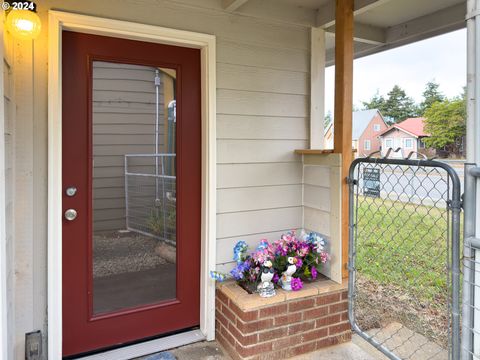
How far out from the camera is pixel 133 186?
2.17 m

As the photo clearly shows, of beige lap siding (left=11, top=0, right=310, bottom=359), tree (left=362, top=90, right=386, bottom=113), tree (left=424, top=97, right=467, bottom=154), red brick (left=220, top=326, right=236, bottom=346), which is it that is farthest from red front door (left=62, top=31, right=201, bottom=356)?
tree (left=362, top=90, right=386, bottom=113)

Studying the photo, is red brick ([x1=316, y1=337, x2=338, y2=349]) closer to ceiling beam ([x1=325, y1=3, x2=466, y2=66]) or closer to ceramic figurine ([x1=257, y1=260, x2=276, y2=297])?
ceramic figurine ([x1=257, y1=260, x2=276, y2=297])

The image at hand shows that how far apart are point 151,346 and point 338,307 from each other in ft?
3.97

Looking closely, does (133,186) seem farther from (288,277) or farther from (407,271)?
(407,271)

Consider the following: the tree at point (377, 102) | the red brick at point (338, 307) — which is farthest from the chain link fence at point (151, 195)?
the tree at point (377, 102)

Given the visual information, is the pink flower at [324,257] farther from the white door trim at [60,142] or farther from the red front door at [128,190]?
the red front door at [128,190]

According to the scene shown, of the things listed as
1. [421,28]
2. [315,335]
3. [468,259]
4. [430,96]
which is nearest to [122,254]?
[315,335]

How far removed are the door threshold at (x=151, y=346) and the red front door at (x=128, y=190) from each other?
0.05m

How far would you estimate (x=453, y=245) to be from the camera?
1.48 meters

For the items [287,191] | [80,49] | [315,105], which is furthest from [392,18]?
A: [80,49]

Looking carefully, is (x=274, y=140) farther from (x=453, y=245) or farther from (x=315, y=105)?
(x=453, y=245)

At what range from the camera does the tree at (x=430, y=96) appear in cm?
381

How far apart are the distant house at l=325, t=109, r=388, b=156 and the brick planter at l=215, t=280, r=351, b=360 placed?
3.00 ft

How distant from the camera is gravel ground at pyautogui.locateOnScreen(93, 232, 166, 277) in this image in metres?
2.12
